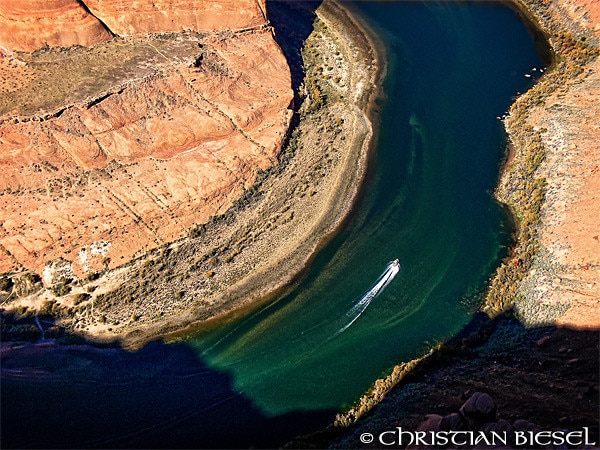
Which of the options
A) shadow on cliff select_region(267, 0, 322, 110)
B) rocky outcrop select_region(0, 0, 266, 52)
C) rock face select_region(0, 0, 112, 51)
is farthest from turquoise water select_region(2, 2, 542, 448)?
rock face select_region(0, 0, 112, 51)

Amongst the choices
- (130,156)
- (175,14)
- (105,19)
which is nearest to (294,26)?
(175,14)

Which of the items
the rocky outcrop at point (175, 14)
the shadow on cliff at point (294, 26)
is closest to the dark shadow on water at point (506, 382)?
the shadow on cliff at point (294, 26)

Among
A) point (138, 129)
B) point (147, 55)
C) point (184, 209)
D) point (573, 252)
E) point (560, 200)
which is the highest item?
point (147, 55)

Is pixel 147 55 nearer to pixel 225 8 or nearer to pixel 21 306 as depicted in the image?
pixel 225 8

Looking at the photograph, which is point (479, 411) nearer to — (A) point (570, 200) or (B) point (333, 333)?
(B) point (333, 333)

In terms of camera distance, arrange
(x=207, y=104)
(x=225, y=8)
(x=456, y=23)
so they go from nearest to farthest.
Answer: (x=207, y=104) < (x=225, y=8) < (x=456, y=23)

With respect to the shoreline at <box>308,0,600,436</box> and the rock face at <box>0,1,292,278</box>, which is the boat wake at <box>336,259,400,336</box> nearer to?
the shoreline at <box>308,0,600,436</box>

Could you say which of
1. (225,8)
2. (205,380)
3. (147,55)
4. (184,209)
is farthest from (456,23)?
(205,380)

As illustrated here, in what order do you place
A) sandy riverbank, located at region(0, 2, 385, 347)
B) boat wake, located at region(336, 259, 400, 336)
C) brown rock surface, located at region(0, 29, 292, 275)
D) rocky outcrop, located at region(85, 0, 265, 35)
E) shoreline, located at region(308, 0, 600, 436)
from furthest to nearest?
rocky outcrop, located at region(85, 0, 265, 35) < brown rock surface, located at region(0, 29, 292, 275) < boat wake, located at region(336, 259, 400, 336) < sandy riverbank, located at region(0, 2, 385, 347) < shoreline, located at region(308, 0, 600, 436)
